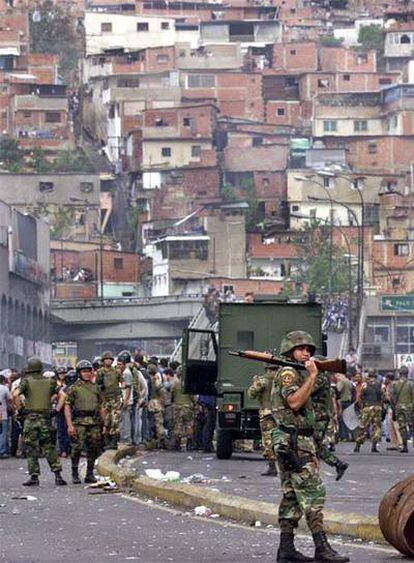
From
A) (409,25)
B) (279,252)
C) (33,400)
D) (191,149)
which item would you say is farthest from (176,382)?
(409,25)

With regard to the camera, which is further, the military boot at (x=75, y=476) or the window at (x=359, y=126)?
the window at (x=359, y=126)

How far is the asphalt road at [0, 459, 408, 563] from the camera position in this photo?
1628 cm

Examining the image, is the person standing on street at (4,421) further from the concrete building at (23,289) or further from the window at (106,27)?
the window at (106,27)

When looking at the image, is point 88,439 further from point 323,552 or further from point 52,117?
point 52,117

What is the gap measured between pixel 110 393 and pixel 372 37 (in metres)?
150

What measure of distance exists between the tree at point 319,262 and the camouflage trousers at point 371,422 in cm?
6898

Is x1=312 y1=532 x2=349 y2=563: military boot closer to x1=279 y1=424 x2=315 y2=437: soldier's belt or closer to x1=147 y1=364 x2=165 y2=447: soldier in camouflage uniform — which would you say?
x1=279 y1=424 x2=315 y2=437: soldier's belt

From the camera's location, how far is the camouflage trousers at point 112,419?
3173 centimetres

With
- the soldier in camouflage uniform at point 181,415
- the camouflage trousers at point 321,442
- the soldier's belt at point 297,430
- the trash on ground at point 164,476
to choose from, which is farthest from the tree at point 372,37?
the soldier's belt at point 297,430

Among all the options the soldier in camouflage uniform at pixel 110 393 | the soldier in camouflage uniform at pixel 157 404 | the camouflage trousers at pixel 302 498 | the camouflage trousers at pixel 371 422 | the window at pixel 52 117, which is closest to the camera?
Result: the camouflage trousers at pixel 302 498

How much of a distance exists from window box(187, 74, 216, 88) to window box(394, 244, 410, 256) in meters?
37.4

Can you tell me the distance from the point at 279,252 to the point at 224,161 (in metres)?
17.6

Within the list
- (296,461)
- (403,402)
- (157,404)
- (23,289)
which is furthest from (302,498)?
(23,289)

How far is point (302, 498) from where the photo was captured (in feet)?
50.9
